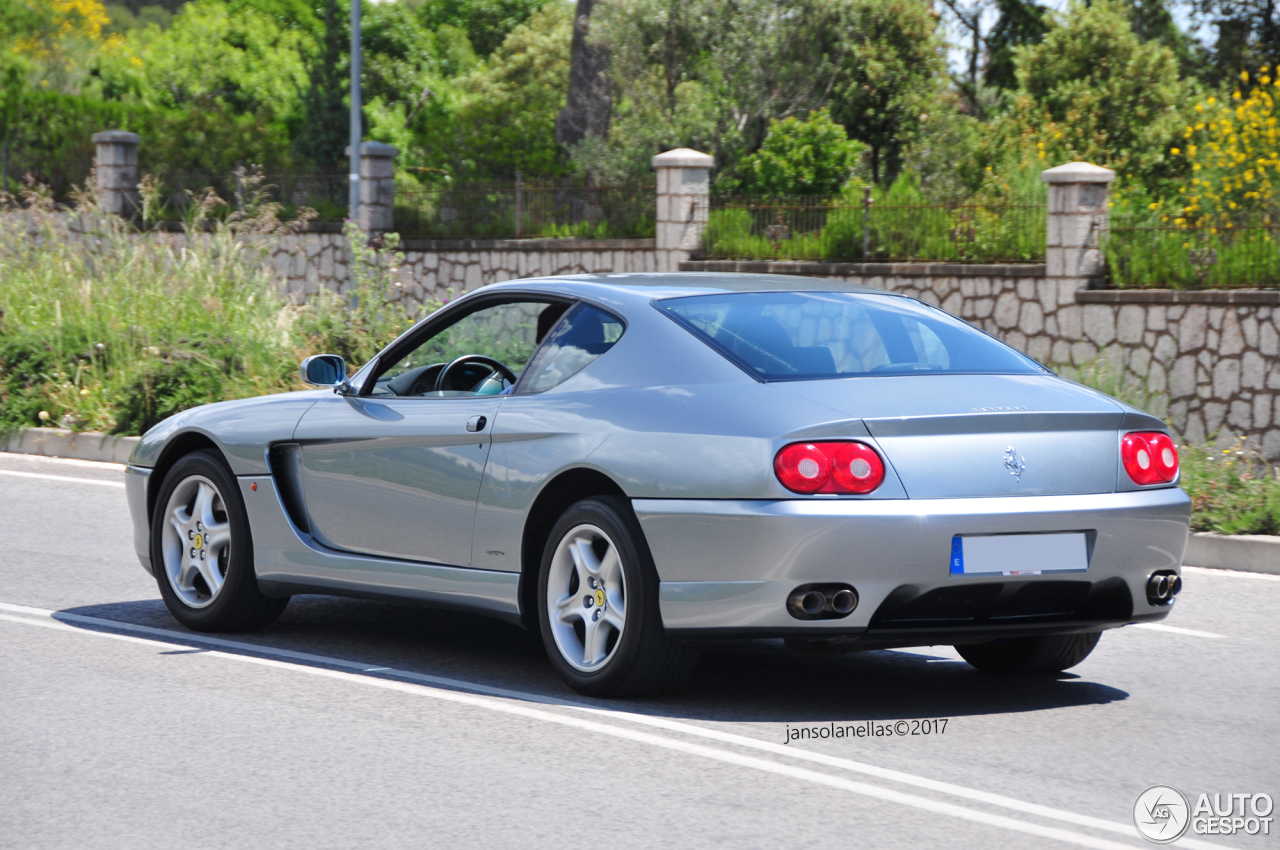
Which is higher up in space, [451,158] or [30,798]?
[451,158]

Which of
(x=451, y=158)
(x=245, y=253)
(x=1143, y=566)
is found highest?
(x=451, y=158)

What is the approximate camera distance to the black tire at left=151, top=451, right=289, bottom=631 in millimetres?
6945

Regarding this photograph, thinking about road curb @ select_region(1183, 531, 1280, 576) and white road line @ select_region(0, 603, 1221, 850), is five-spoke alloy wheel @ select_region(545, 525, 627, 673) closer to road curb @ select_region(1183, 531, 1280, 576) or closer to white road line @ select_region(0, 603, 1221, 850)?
white road line @ select_region(0, 603, 1221, 850)

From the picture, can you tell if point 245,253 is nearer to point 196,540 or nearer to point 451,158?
point 196,540

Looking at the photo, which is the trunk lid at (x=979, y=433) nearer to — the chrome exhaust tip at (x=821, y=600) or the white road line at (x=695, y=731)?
the chrome exhaust tip at (x=821, y=600)

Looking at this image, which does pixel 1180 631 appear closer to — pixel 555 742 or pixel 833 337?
pixel 833 337

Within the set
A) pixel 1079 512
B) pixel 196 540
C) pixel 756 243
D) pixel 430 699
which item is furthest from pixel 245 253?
pixel 1079 512

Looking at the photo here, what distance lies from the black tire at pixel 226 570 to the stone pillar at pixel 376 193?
64.7 feet

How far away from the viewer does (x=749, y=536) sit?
5211mm

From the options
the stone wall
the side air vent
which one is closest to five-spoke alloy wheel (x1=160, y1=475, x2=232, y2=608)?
the side air vent

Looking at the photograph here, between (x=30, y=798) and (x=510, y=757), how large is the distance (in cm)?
135

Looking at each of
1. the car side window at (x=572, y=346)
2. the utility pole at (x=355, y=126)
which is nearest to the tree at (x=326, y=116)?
the utility pole at (x=355, y=126)

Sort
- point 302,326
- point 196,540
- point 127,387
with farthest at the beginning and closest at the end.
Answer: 1. point 302,326
2. point 127,387
3. point 196,540

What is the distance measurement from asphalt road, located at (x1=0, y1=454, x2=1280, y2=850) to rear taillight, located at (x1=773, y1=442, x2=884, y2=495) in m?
0.80
